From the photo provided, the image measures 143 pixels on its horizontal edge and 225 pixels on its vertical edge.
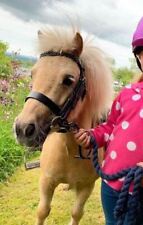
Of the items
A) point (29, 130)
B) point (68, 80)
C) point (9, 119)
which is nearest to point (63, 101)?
point (68, 80)

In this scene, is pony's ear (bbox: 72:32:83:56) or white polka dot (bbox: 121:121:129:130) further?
pony's ear (bbox: 72:32:83:56)

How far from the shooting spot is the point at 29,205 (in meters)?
4.98

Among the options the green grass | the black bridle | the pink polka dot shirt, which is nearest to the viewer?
the pink polka dot shirt

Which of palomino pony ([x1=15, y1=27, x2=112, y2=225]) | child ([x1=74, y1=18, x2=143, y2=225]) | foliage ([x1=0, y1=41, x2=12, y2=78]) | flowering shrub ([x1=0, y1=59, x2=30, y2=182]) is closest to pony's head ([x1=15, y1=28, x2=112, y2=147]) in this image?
palomino pony ([x1=15, y1=27, x2=112, y2=225])

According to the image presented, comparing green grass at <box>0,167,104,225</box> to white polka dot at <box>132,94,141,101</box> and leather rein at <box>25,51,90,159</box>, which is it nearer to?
leather rein at <box>25,51,90,159</box>

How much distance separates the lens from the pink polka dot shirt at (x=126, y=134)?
86.7 inches

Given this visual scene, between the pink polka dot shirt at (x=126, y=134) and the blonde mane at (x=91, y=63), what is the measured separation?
48 cm

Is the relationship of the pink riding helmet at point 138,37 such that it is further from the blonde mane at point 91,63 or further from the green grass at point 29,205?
the green grass at point 29,205

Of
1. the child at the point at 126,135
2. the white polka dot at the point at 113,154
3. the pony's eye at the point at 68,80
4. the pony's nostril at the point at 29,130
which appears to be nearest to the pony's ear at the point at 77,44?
the pony's eye at the point at 68,80

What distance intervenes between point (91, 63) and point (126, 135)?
0.86 m

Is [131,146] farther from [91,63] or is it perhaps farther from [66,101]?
[91,63]

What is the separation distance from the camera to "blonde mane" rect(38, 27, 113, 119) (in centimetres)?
286

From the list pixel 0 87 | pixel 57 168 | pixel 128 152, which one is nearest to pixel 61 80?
pixel 128 152

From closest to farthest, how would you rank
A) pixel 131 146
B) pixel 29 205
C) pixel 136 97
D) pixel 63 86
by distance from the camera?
pixel 131 146
pixel 136 97
pixel 63 86
pixel 29 205
